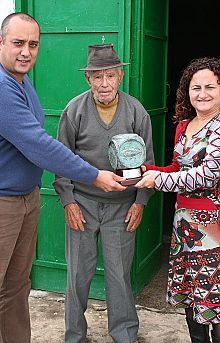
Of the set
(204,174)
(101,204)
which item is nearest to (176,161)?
(204,174)

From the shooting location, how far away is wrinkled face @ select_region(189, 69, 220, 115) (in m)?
2.65

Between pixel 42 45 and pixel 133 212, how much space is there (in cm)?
142

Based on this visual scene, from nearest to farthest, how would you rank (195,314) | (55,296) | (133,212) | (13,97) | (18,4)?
(13,97), (195,314), (133,212), (18,4), (55,296)

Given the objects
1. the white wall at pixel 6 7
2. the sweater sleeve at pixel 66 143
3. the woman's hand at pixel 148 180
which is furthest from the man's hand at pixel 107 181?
the white wall at pixel 6 7

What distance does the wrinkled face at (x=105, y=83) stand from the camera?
2979 millimetres

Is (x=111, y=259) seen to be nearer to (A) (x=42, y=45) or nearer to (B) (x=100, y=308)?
(B) (x=100, y=308)

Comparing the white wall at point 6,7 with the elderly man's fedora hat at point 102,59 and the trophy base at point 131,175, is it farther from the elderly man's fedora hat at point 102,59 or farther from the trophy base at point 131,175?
the trophy base at point 131,175

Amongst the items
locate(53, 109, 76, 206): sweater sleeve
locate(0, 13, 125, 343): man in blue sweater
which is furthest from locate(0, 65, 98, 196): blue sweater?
locate(53, 109, 76, 206): sweater sleeve

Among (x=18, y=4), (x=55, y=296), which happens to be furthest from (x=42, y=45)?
(x=55, y=296)

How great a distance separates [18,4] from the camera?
3.74m

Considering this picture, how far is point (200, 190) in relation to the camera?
8.82 feet

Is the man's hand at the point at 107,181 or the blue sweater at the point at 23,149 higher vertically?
the blue sweater at the point at 23,149

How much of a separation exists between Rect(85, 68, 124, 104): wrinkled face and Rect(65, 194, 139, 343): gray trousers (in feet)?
2.09

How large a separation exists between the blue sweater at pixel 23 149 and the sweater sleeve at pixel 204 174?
422 mm
